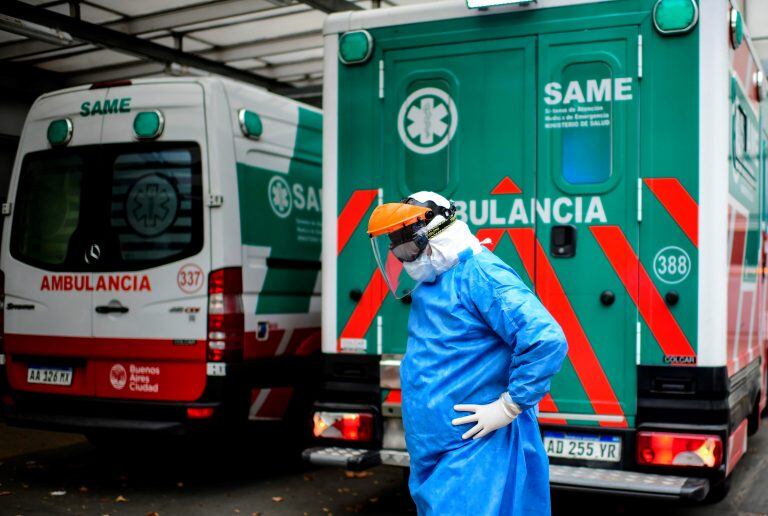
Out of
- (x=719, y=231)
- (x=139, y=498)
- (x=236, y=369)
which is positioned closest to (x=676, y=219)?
(x=719, y=231)

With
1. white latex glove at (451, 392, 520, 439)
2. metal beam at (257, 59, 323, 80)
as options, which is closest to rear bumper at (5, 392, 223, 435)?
white latex glove at (451, 392, 520, 439)

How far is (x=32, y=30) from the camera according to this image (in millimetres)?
9203

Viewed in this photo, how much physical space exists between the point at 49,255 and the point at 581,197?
3829 millimetres

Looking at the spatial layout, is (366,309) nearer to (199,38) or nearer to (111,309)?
(111,309)

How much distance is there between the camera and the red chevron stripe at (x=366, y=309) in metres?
5.75

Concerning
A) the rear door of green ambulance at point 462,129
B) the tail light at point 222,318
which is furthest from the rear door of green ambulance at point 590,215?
the tail light at point 222,318

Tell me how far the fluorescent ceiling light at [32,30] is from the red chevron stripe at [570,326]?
565 centimetres

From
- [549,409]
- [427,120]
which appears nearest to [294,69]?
[427,120]

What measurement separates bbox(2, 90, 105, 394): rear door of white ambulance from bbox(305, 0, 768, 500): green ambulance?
2.00 metres

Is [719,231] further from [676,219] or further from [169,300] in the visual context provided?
[169,300]

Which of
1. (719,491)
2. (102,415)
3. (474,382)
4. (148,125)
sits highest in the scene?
(148,125)

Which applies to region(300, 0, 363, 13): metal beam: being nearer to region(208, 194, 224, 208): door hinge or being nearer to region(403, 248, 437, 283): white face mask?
region(208, 194, 224, 208): door hinge

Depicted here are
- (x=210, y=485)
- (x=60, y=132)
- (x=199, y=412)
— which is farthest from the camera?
(x=210, y=485)

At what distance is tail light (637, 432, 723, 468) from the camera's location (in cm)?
488
